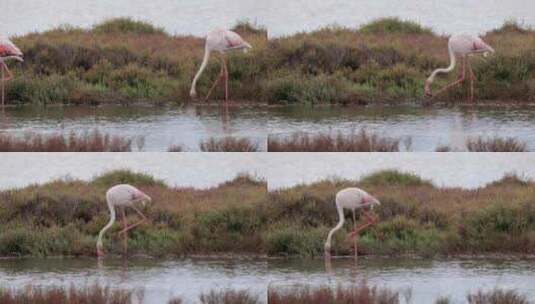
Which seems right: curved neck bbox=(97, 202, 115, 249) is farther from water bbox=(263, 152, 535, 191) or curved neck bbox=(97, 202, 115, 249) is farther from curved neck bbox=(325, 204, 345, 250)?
curved neck bbox=(325, 204, 345, 250)

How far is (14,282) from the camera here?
60.2 ft

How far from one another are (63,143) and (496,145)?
201 inches

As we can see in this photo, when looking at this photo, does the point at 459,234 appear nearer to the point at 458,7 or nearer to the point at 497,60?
the point at 497,60

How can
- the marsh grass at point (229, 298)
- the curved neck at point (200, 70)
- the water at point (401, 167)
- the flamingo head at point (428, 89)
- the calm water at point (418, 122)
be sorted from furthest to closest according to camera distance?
the water at point (401, 167) → the flamingo head at point (428, 89) → the curved neck at point (200, 70) → the calm water at point (418, 122) → the marsh grass at point (229, 298)

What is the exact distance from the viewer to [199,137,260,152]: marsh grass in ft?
63.9

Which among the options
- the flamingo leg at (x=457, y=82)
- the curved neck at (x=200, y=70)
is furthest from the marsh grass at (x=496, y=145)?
the curved neck at (x=200, y=70)

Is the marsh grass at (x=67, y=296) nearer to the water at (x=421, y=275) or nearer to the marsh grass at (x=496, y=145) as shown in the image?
the water at (x=421, y=275)

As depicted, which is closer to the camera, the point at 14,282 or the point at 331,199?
the point at 14,282

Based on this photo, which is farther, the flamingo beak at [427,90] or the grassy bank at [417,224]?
the flamingo beak at [427,90]

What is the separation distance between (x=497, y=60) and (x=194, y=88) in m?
4.63

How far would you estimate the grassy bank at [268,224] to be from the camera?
20.2 meters

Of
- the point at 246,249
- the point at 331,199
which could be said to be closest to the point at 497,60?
the point at 331,199

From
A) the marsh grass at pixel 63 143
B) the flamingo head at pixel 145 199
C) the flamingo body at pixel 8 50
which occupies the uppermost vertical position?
the flamingo body at pixel 8 50

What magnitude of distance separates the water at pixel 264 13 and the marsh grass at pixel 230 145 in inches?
296
